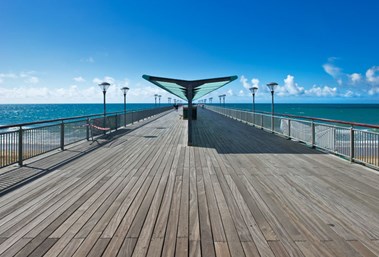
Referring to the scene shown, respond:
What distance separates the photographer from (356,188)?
12.0ft

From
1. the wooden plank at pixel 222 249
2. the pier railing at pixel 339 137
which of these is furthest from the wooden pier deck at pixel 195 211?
the pier railing at pixel 339 137

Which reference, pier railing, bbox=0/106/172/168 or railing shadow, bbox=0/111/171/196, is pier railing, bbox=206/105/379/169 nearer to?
railing shadow, bbox=0/111/171/196

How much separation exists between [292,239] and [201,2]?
1484cm

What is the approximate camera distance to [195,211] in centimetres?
284

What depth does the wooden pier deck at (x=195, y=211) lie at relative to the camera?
2123 mm

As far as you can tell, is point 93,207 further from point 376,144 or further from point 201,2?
point 201,2

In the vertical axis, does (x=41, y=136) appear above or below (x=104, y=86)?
below

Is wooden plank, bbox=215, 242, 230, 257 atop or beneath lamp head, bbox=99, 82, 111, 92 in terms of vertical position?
beneath

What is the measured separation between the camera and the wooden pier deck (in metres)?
2.12

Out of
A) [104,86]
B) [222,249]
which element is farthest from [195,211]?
[104,86]

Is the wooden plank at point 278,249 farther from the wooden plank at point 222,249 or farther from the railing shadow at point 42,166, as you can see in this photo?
the railing shadow at point 42,166

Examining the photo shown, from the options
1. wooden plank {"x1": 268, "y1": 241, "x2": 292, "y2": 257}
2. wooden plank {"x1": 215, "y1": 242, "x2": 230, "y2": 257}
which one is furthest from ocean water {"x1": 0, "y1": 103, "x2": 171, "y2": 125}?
wooden plank {"x1": 268, "y1": 241, "x2": 292, "y2": 257}

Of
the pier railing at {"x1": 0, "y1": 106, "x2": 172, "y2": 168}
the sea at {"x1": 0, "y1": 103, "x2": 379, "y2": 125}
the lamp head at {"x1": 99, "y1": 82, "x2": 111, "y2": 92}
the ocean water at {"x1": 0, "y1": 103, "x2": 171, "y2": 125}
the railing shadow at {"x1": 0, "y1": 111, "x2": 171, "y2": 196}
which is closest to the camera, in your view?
the railing shadow at {"x1": 0, "y1": 111, "x2": 171, "y2": 196}

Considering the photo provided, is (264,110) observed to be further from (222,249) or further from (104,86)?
(222,249)
